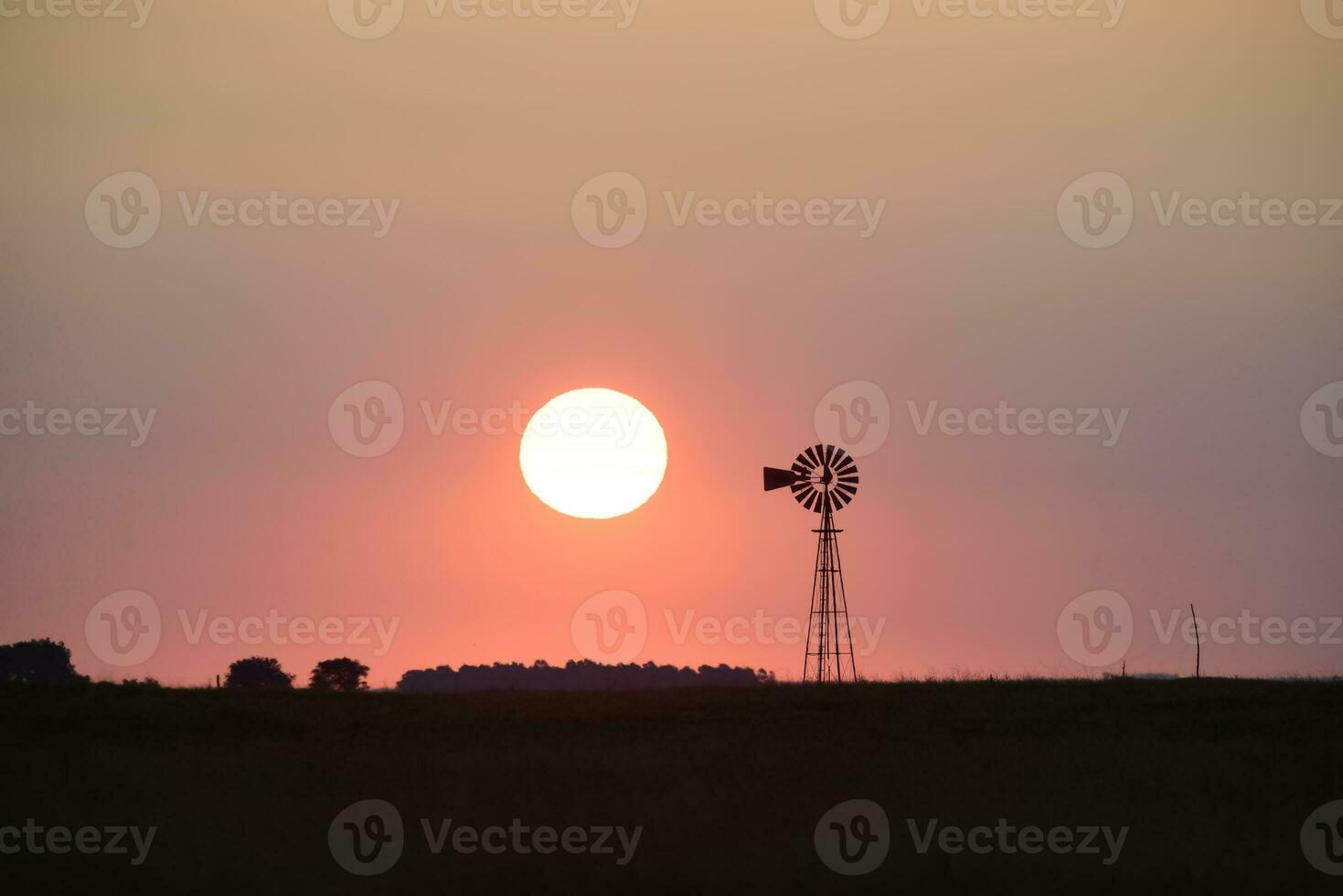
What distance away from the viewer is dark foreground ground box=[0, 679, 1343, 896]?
86.1ft

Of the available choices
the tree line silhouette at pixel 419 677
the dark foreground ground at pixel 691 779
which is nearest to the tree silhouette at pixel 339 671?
the tree line silhouette at pixel 419 677

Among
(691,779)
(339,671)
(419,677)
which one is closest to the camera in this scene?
(691,779)

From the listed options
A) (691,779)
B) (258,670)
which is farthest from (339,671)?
(691,779)

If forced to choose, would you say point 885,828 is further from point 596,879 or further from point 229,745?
point 229,745

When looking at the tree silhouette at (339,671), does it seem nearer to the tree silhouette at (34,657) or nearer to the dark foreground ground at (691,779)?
the tree silhouette at (34,657)

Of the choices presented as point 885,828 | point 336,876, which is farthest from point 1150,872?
point 336,876

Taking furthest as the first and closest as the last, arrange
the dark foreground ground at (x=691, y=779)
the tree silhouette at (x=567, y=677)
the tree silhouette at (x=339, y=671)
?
1. the tree silhouette at (x=339, y=671)
2. the tree silhouette at (x=567, y=677)
3. the dark foreground ground at (x=691, y=779)

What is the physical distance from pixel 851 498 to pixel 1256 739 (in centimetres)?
2137

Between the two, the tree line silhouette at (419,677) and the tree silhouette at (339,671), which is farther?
the tree silhouette at (339,671)

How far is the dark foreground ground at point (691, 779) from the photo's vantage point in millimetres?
26234

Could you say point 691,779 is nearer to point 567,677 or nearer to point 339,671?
point 567,677

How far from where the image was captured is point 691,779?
32.2 meters

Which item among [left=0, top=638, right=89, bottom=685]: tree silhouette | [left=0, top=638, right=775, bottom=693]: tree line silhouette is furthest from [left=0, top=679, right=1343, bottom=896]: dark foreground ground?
[left=0, top=638, right=89, bottom=685]: tree silhouette

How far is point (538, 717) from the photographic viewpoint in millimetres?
40750
